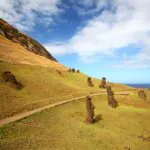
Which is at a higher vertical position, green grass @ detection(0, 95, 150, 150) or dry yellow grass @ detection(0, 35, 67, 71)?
dry yellow grass @ detection(0, 35, 67, 71)

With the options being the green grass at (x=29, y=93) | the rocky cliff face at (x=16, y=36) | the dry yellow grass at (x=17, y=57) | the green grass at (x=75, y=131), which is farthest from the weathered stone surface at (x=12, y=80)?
the rocky cliff face at (x=16, y=36)

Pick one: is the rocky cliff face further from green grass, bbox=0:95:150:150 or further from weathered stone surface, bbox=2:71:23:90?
green grass, bbox=0:95:150:150

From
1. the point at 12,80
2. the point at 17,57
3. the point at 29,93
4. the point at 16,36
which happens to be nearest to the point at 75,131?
the point at 29,93

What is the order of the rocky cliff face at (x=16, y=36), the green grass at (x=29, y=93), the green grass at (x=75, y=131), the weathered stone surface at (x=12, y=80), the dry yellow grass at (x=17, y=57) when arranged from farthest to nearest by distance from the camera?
the rocky cliff face at (x=16, y=36) < the dry yellow grass at (x=17, y=57) < the weathered stone surface at (x=12, y=80) < the green grass at (x=29, y=93) < the green grass at (x=75, y=131)

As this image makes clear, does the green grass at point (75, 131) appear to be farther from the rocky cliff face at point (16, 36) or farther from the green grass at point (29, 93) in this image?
the rocky cliff face at point (16, 36)

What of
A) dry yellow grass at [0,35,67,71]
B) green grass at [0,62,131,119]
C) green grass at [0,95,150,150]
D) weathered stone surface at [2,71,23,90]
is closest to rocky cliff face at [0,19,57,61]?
dry yellow grass at [0,35,67,71]

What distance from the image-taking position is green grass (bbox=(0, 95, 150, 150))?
27391 mm

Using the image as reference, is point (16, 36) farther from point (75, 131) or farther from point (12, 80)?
Result: point (75, 131)

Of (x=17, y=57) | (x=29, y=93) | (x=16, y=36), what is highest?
(x=16, y=36)

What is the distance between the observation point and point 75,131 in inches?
1344

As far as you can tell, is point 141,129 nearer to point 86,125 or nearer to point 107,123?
point 107,123

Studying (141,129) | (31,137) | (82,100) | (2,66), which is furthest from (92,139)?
(2,66)

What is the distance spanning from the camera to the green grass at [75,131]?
27391 millimetres

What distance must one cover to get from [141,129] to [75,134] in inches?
589
